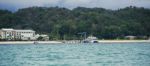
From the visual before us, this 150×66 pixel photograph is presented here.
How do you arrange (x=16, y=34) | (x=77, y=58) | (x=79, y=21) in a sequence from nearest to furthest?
(x=77, y=58) < (x=16, y=34) < (x=79, y=21)

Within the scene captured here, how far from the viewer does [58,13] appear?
438ft

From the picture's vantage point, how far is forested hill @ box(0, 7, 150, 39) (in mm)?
112625

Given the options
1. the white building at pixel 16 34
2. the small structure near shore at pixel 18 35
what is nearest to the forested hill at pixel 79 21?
the small structure near shore at pixel 18 35

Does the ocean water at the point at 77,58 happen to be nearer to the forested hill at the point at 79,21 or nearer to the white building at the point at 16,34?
the white building at the point at 16,34

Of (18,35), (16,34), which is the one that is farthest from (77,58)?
(16,34)

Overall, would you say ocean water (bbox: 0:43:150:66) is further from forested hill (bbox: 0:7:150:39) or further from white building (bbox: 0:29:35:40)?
forested hill (bbox: 0:7:150:39)

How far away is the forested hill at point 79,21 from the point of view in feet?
370

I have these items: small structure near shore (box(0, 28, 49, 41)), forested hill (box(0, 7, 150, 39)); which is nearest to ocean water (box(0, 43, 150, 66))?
small structure near shore (box(0, 28, 49, 41))

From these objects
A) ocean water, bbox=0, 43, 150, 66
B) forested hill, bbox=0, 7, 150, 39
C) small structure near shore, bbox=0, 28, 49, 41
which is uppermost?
forested hill, bbox=0, 7, 150, 39

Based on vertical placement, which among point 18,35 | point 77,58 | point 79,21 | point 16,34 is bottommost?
point 77,58

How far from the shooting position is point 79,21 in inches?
4759

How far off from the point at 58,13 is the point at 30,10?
12.7 metres

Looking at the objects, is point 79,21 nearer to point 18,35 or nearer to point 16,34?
point 16,34

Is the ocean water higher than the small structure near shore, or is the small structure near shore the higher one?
the small structure near shore
